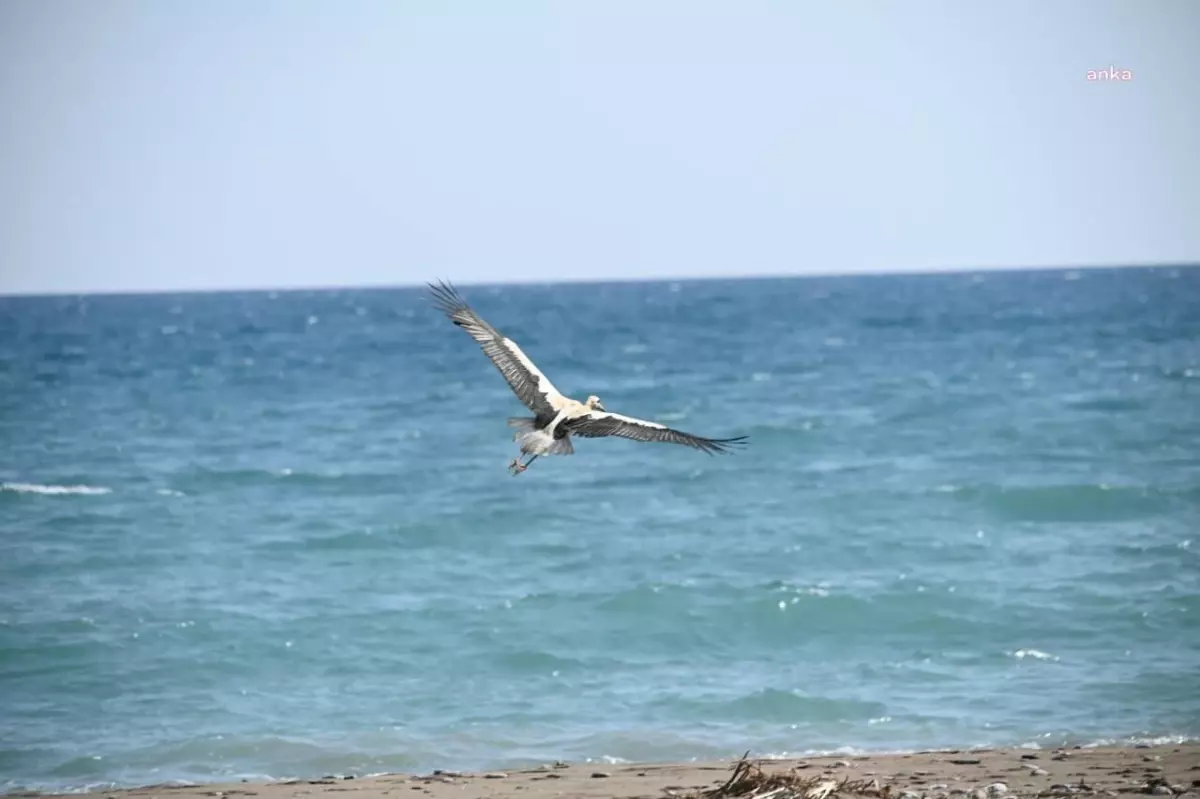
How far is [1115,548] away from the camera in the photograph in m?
22.2

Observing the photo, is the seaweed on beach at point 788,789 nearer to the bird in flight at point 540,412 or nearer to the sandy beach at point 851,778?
the sandy beach at point 851,778

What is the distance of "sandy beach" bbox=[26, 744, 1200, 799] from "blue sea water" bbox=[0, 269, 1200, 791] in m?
1.31

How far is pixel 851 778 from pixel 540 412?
3638 mm

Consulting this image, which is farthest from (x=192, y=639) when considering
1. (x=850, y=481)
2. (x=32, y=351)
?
(x=32, y=351)

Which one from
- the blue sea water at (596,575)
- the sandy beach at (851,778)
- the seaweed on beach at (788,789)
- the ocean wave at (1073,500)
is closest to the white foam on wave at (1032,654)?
the blue sea water at (596,575)

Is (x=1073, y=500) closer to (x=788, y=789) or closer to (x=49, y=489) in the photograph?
(x=788, y=789)

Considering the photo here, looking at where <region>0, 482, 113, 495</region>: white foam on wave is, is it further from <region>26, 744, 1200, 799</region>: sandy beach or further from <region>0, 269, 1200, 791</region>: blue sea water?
<region>26, 744, 1200, 799</region>: sandy beach

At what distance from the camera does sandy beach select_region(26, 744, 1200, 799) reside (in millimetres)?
10898

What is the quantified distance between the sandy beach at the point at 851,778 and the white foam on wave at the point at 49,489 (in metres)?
17.1

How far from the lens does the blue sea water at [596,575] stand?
15414 millimetres

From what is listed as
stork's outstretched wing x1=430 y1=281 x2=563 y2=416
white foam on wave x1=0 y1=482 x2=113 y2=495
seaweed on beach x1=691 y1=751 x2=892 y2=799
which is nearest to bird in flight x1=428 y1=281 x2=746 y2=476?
stork's outstretched wing x1=430 y1=281 x2=563 y2=416

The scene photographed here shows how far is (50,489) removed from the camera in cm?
2969

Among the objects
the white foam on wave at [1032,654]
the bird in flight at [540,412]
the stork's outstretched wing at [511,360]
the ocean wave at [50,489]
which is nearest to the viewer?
the bird in flight at [540,412]

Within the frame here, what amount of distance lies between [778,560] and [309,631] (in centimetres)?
678
